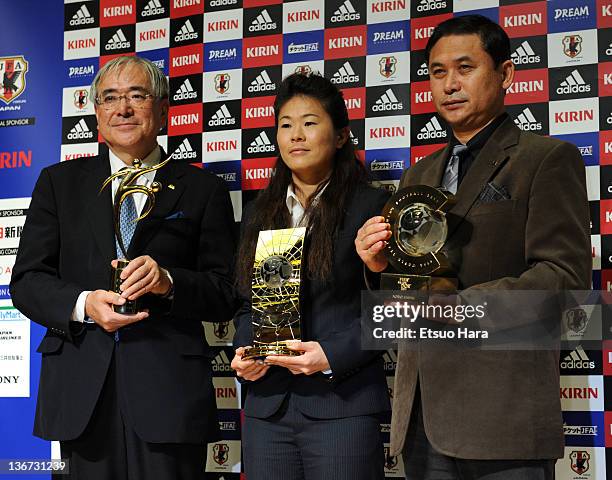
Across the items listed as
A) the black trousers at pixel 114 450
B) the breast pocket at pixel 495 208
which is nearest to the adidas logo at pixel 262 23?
the black trousers at pixel 114 450

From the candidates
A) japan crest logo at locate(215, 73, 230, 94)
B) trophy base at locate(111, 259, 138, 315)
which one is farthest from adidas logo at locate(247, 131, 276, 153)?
trophy base at locate(111, 259, 138, 315)

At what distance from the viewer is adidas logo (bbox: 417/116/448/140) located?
3035mm

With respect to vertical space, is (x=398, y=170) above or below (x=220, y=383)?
above

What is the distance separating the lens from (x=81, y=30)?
360 centimetres

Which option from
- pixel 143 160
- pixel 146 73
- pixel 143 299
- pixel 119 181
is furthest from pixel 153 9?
pixel 143 299

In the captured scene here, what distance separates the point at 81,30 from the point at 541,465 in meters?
2.74

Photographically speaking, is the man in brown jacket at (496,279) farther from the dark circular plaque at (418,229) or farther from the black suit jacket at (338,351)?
the black suit jacket at (338,351)

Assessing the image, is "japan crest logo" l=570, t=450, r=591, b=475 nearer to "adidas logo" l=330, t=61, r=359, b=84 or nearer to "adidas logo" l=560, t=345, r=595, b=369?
"adidas logo" l=560, t=345, r=595, b=369

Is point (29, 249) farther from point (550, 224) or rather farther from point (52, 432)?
point (550, 224)

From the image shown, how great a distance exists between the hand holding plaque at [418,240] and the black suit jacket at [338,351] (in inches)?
11.7

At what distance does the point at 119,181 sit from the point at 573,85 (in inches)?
64.5

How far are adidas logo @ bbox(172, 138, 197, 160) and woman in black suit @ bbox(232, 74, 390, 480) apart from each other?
0.90 m

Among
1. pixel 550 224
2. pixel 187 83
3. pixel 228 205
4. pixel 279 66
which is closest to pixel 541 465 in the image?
pixel 550 224

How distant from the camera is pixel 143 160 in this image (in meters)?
2.77
